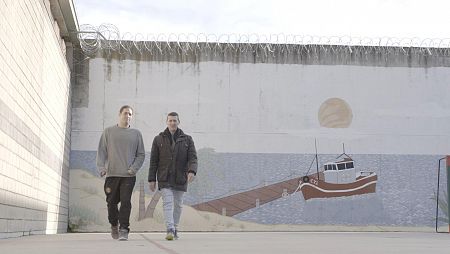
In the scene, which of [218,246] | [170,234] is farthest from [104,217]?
[218,246]

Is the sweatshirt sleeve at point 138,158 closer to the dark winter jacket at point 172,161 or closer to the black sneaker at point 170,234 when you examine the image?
the dark winter jacket at point 172,161

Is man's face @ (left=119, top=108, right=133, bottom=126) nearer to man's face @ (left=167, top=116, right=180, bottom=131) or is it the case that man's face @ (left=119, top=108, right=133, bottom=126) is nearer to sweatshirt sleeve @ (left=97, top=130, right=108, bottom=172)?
sweatshirt sleeve @ (left=97, top=130, right=108, bottom=172)

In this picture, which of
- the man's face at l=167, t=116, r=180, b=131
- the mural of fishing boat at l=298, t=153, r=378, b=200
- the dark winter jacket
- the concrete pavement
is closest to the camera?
the concrete pavement

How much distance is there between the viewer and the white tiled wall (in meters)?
9.26

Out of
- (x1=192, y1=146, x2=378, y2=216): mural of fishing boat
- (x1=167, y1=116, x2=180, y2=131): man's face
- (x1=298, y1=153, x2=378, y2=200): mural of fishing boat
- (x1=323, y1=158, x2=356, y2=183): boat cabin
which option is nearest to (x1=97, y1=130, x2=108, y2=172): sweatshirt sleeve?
(x1=167, y1=116, x2=180, y2=131): man's face

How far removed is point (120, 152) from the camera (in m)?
9.26

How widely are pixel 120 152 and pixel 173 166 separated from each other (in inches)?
29.0

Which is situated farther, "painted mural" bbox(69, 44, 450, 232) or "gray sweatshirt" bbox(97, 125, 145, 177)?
"painted mural" bbox(69, 44, 450, 232)

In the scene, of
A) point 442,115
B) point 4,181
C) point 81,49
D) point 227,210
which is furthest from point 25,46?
point 442,115

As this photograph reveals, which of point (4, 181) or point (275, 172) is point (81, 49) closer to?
point (275, 172)

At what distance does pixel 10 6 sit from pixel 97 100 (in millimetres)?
9184

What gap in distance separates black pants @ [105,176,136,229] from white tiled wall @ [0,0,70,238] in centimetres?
139

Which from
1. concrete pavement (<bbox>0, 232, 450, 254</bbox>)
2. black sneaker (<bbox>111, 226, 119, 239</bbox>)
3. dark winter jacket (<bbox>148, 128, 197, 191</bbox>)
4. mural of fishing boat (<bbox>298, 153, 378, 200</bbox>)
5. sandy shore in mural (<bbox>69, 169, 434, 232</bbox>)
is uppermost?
mural of fishing boat (<bbox>298, 153, 378, 200</bbox>)

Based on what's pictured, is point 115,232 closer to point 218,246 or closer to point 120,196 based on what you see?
point 120,196
